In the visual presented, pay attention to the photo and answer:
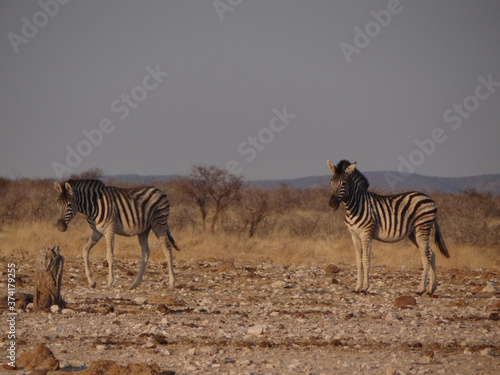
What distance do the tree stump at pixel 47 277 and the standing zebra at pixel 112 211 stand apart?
2802mm

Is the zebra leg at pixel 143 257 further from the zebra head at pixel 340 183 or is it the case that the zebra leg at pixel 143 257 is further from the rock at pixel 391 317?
the rock at pixel 391 317

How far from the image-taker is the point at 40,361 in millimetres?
6852

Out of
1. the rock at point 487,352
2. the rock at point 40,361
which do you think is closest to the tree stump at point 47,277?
the rock at point 40,361

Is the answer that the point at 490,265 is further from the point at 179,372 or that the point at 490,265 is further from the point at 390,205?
the point at 179,372

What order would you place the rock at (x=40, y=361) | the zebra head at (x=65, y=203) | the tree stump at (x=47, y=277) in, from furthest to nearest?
the zebra head at (x=65, y=203)
the tree stump at (x=47, y=277)
the rock at (x=40, y=361)

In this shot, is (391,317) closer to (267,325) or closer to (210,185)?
(267,325)

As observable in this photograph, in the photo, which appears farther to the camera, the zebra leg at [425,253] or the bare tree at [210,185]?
the bare tree at [210,185]

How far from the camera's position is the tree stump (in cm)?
1017

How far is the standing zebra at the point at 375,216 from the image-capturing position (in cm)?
1345

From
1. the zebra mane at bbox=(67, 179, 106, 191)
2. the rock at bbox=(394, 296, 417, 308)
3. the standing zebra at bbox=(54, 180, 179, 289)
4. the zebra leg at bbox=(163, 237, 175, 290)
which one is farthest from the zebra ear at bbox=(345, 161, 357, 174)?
the zebra mane at bbox=(67, 179, 106, 191)

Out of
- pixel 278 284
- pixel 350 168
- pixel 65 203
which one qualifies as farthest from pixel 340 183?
pixel 65 203

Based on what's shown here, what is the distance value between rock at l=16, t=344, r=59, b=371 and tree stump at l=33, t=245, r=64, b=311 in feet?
10.8

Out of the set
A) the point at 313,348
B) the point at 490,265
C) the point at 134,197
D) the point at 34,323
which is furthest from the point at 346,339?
the point at 490,265

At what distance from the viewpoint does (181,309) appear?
10992mm
